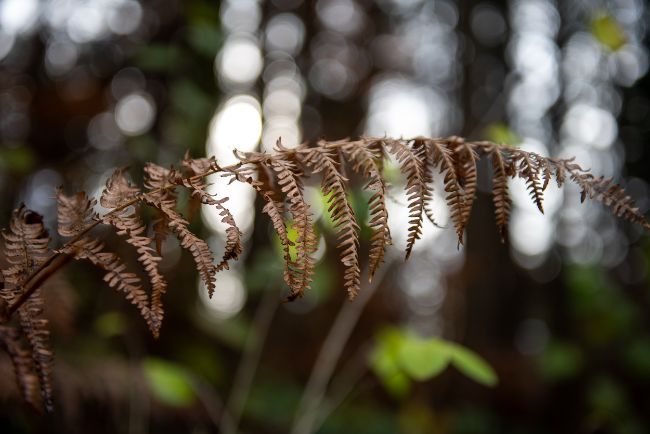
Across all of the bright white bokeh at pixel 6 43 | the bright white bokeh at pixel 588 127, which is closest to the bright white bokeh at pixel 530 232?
the bright white bokeh at pixel 588 127

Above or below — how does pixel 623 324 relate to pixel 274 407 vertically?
above

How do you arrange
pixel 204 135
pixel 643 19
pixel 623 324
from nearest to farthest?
pixel 204 135 → pixel 623 324 → pixel 643 19

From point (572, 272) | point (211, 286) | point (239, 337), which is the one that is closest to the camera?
point (211, 286)

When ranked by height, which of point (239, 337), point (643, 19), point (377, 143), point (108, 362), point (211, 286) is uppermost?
point (643, 19)

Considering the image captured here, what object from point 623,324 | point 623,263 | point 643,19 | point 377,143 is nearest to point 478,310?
point 623,324

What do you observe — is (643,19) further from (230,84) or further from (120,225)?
(120,225)

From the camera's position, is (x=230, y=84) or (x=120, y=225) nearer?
(x=120, y=225)

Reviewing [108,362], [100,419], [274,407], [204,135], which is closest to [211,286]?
[108,362]
